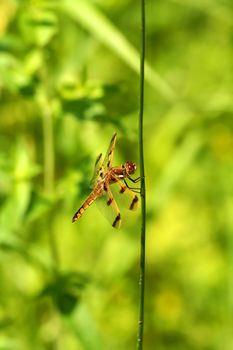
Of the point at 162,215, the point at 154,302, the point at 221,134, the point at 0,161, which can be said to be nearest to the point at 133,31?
the point at 221,134

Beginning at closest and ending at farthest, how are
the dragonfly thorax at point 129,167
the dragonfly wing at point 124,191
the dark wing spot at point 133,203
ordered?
1. the dark wing spot at point 133,203
2. the dragonfly thorax at point 129,167
3. the dragonfly wing at point 124,191

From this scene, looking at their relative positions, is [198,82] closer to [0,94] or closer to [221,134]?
[221,134]

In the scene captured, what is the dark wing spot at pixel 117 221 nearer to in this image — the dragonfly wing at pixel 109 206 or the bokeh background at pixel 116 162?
the dragonfly wing at pixel 109 206

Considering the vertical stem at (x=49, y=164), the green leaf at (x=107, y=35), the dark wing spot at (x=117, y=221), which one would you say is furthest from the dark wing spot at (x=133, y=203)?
the green leaf at (x=107, y=35)

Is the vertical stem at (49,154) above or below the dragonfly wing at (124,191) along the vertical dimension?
above

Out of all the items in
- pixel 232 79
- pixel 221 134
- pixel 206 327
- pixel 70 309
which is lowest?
pixel 206 327

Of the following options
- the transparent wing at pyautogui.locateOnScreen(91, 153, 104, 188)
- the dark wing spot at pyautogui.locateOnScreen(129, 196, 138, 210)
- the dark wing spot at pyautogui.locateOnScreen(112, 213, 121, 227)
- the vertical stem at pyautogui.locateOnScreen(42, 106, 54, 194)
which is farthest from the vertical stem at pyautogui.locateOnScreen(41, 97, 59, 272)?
the dark wing spot at pyautogui.locateOnScreen(129, 196, 138, 210)
